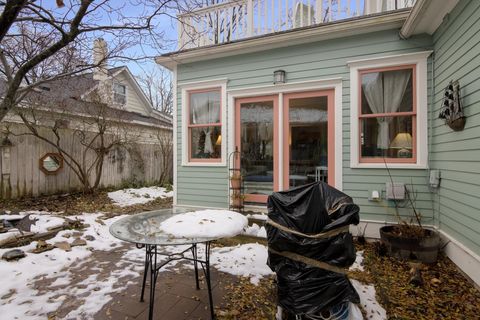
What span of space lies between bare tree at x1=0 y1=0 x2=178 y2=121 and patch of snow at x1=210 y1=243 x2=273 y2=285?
2.80 metres

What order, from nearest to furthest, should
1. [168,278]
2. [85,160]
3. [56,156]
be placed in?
[168,278], [56,156], [85,160]

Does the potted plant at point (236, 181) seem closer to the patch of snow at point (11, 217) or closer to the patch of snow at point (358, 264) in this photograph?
the patch of snow at point (358, 264)

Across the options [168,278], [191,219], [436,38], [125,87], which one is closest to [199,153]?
[168,278]

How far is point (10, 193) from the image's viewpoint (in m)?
5.82

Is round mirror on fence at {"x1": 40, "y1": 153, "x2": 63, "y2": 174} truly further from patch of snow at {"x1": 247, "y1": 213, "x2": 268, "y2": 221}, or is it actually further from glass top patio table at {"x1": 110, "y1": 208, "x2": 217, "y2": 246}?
glass top patio table at {"x1": 110, "y1": 208, "x2": 217, "y2": 246}

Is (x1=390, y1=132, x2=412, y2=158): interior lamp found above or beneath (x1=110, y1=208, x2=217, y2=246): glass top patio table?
above

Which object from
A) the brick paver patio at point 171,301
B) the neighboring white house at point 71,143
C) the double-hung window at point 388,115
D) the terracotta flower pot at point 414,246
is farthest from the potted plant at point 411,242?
the neighboring white house at point 71,143

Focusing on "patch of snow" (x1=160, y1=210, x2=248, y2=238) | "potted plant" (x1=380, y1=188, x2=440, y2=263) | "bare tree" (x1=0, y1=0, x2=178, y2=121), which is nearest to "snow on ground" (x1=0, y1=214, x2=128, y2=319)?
"patch of snow" (x1=160, y1=210, x2=248, y2=238)

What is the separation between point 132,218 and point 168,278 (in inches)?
33.8

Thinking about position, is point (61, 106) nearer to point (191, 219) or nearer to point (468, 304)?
point (191, 219)

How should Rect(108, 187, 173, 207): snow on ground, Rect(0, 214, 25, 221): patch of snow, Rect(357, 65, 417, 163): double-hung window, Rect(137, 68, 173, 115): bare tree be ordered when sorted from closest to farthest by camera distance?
Rect(357, 65, 417, 163): double-hung window → Rect(0, 214, 25, 221): patch of snow → Rect(108, 187, 173, 207): snow on ground → Rect(137, 68, 173, 115): bare tree

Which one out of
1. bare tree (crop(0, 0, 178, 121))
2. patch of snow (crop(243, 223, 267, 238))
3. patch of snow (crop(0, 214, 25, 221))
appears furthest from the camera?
patch of snow (crop(0, 214, 25, 221))

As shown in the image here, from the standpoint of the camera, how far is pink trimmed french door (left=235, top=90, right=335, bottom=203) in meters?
4.31

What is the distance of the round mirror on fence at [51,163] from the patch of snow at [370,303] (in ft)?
23.3
